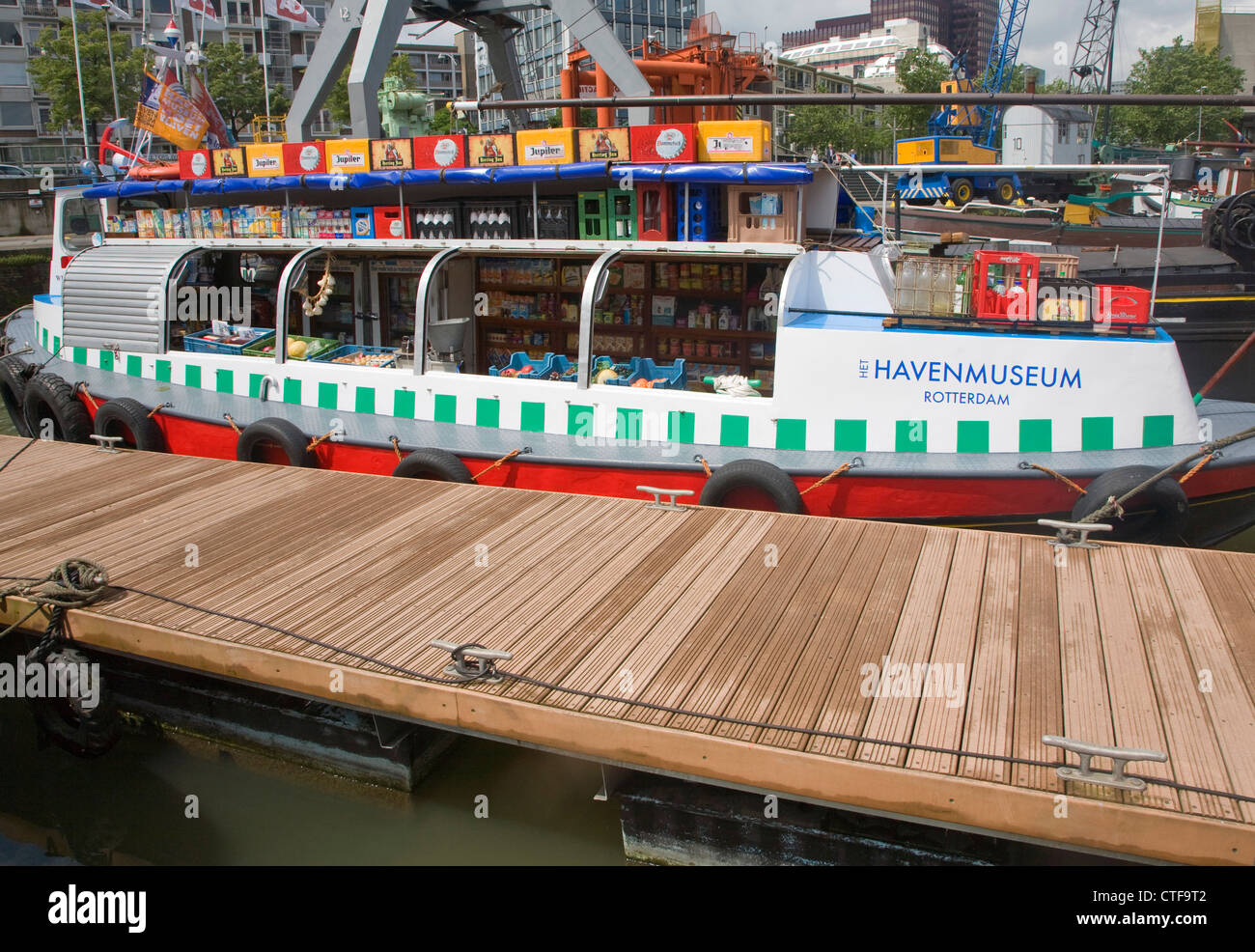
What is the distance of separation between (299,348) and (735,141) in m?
4.58

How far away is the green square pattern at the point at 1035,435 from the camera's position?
6.92 meters

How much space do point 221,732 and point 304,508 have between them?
1.63m

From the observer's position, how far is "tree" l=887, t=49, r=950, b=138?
46.0 m

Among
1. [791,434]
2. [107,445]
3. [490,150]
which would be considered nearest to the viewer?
[791,434]

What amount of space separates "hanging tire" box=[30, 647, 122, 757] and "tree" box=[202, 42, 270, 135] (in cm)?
3740

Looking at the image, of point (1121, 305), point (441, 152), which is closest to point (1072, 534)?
point (1121, 305)

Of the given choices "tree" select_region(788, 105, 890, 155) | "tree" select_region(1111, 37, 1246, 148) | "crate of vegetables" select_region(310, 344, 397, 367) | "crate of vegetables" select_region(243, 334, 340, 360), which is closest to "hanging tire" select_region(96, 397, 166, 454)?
"crate of vegetables" select_region(243, 334, 340, 360)

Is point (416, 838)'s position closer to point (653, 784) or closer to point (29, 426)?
point (653, 784)

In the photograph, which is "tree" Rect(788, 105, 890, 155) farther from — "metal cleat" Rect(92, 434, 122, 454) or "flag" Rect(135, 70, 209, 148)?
"metal cleat" Rect(92, 434, 122, 454)

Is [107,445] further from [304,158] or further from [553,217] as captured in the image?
[553,217]

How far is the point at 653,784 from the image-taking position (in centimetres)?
466

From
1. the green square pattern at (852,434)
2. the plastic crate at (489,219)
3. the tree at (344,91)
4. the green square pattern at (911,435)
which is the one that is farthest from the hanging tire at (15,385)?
the tree at (344,91)

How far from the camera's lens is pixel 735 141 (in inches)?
310
